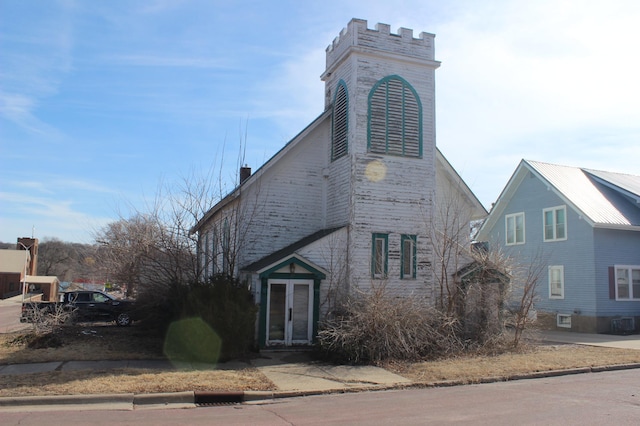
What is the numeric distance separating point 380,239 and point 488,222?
636 inches

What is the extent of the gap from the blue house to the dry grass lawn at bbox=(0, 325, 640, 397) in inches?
289

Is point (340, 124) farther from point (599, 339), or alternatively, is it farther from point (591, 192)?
point (591, 192)

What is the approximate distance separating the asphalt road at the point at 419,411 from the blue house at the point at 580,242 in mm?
13582

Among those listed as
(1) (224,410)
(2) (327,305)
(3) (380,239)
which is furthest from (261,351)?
(1) (224,410)

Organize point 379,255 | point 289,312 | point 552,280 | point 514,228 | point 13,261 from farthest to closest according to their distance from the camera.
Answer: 1. point 13,261
2. point 514,228
3. point 552,280
4. point 379,255
5. point 289,312

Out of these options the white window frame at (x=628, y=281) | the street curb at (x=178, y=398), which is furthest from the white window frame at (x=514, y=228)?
the street curb at (x=178, y=398)

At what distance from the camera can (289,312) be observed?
15992 mm

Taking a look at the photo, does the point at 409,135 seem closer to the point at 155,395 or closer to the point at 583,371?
the point at 583,371

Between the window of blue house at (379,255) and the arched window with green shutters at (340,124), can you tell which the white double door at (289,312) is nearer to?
the window of blue house at (379,255)

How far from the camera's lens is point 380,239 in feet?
56.5

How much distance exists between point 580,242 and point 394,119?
1229cm

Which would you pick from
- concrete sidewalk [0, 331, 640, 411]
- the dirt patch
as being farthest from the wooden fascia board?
the dirt patch

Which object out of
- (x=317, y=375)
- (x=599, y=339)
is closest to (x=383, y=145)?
(x=317, y=375)

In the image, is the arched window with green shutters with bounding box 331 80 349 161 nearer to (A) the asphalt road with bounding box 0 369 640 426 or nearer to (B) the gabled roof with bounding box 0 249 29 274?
(A) the asphalt road with bounding box 0 369 640 426
